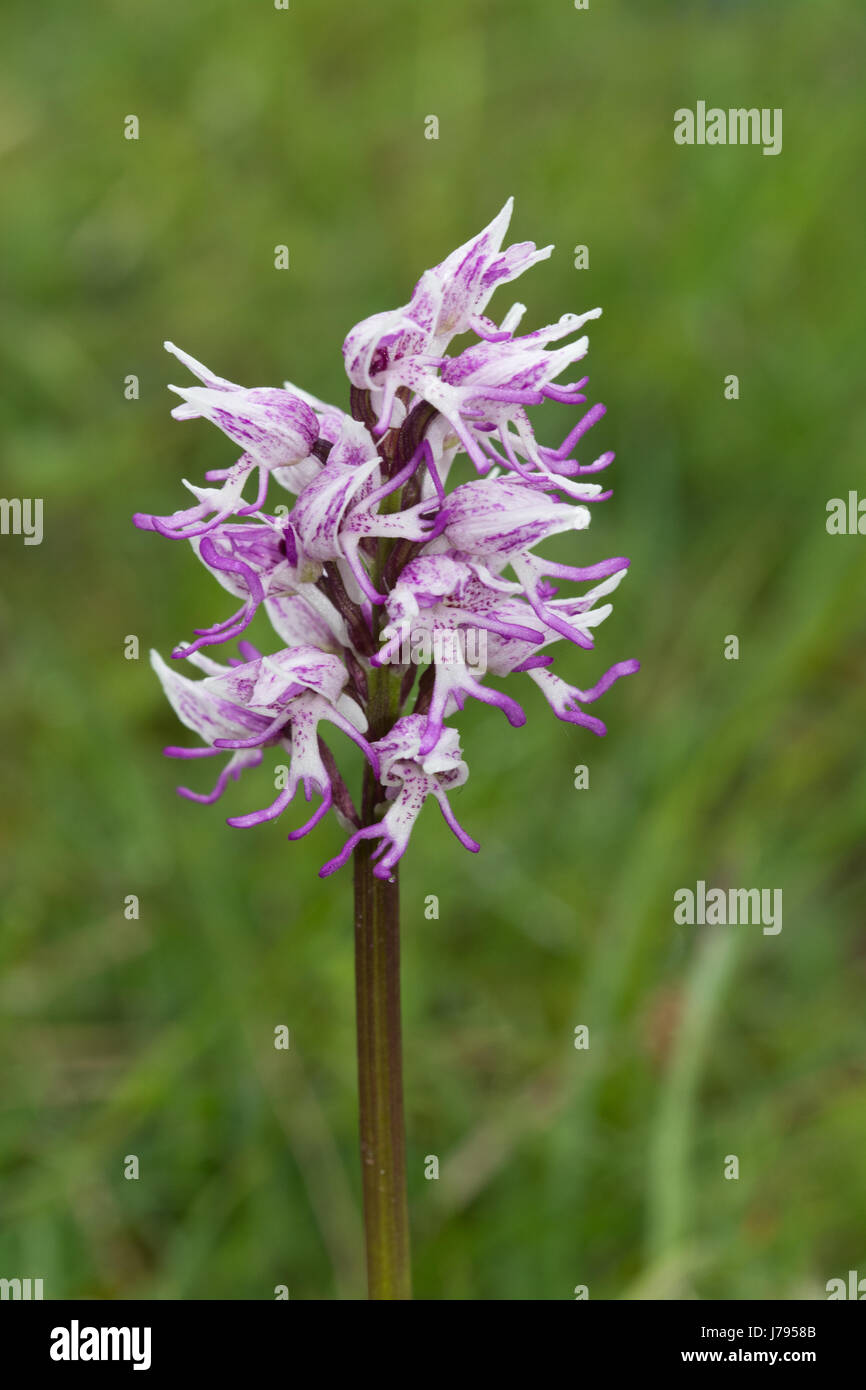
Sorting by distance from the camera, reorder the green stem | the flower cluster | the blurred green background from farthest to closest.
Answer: the blurred green background → the green stem → the flower cluster

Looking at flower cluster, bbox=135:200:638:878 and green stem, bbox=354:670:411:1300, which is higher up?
flower cluster, bbox=135:200:638:878

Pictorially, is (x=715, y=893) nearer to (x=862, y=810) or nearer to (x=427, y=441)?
(x=862, y=810)

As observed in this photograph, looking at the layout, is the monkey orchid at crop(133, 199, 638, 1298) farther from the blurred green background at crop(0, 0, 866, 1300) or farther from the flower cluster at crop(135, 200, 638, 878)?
the blurred green background at crop(0, 0, 866, 1300)

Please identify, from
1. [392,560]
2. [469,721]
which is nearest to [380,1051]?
[392,560]

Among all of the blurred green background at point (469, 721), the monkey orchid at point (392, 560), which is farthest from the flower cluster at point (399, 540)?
the blurred green background at point (469, 721)

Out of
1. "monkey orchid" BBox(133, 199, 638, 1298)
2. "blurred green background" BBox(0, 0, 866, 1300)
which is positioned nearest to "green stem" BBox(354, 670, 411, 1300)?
"monkey orchid" BBox(133, 199, 638, 1298)

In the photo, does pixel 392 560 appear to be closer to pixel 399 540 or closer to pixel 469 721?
pixel 399 540
